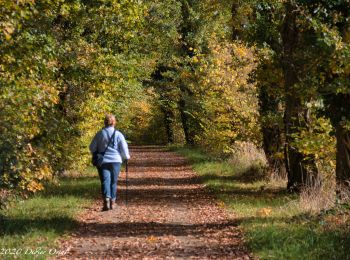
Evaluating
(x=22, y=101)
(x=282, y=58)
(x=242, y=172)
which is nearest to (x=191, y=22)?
(x=242, y=172)

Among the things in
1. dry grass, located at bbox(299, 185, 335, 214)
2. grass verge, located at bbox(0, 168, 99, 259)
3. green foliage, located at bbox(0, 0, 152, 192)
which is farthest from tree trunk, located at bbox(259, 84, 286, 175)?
grass verge, located at bbox(0, 168, 99, 259)

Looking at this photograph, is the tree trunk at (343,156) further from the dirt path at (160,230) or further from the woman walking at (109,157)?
the woman walking at (109,157)

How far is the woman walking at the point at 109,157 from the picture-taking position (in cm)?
1338

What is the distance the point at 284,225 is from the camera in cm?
1066

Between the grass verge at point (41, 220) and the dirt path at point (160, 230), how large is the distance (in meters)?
0.30

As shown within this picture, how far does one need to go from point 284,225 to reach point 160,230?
7.02 feet

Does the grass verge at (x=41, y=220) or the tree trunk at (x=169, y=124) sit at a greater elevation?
the tree trunk at (x=169, y=124)

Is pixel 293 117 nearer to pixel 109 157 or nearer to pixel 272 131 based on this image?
pixel 109 157

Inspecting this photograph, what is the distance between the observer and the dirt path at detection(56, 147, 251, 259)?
9.21 m

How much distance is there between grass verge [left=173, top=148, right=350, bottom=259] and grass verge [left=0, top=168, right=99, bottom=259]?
3104mm

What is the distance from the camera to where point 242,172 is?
20.8m

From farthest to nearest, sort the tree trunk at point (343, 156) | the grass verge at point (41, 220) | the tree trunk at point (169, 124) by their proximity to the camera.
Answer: the tree trunk at point (169, 124) → the tree trunk at point (343, 156) → the grass verge at point (41, 220)

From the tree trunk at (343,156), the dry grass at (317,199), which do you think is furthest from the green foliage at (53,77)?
the tree trunk at (343,156)

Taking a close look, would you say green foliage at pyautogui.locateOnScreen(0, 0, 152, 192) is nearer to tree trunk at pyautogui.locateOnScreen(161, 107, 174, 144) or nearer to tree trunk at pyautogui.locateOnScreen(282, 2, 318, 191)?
tree trunk at pyautogui.locateOnScreen(282, 2, 318, 191)
